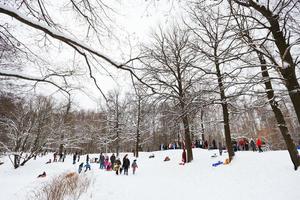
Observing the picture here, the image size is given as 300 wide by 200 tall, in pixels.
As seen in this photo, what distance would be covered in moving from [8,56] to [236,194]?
7.77 meters

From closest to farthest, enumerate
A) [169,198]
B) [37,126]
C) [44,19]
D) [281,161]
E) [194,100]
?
[44,19]
[169,198]
[194,100]
[281,161]
[37,126]

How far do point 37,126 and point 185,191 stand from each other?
64.2 feet

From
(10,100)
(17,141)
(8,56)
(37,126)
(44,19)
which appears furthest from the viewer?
(37,126)

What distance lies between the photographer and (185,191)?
7.91 meters

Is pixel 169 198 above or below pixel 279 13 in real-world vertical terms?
below

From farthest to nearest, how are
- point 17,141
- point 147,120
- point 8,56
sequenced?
point 17,141 < point 147,120 < point 8,56

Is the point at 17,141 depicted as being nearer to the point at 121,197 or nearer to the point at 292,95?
the point at 121,197

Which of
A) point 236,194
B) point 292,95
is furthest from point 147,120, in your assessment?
point 292,95

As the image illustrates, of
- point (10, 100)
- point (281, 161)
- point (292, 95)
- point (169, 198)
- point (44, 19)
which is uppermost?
point (44, 19)

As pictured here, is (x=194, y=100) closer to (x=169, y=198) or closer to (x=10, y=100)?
(x=169, y=198)

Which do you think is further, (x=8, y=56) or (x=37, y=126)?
(x=37, y=126)

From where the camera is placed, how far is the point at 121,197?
7.32 meters

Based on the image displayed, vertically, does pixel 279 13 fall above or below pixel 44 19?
above

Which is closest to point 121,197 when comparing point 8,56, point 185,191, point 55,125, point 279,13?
point 185,191
